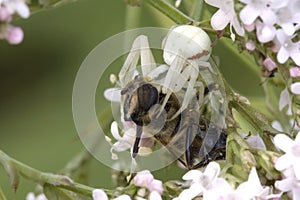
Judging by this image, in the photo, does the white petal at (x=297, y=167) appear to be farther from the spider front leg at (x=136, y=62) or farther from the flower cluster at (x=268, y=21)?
the spider front leg at (x=136, y=62)

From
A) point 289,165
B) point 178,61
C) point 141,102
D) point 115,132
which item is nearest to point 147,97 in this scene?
point 141,102

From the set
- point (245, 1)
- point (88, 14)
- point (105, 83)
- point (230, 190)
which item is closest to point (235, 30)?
point (245, 1)

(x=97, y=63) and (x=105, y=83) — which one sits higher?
(x=97, y=63)

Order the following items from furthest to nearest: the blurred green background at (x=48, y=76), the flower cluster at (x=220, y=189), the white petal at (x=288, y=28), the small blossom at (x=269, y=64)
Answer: the blurred green background at (x=48, y=76)
the small blossom at (x=269, y=64)
the white petal at (x=288, y=28)
the flower cluster at (x=220, y=189)

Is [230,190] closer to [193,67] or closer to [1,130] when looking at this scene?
[193,67]

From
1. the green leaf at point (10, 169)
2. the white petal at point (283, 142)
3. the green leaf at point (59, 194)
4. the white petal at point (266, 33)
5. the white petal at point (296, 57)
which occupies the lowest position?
the green leaf at point (59, 194)

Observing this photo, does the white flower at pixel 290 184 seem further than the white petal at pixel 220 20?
No

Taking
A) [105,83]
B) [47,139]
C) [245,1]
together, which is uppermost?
[245,1]

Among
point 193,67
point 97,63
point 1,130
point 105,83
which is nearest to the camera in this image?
point 193,67

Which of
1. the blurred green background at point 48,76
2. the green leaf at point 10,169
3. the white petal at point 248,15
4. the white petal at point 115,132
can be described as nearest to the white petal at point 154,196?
the white petal at point 115,132
